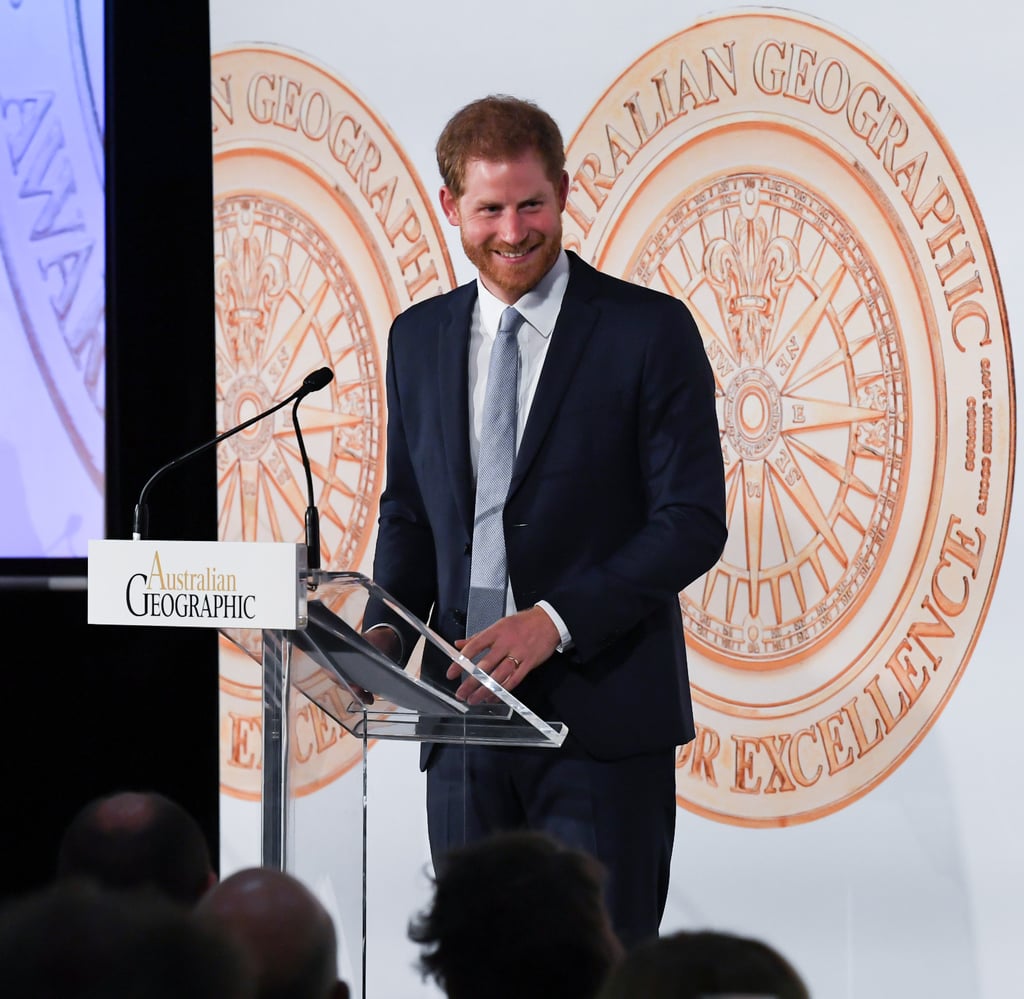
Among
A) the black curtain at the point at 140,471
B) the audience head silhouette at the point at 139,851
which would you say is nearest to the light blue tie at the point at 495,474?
the audience head silhouette at the point at 139,851

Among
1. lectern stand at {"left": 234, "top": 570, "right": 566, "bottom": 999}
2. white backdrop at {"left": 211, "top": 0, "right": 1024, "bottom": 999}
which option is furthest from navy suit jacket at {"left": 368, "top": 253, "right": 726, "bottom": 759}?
white backdrop at {"left": 211, "top": 0, "right": 1024, "bottom": 999}

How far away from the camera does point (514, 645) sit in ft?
6.83

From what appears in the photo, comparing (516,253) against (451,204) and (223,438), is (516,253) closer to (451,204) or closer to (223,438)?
(451,204)

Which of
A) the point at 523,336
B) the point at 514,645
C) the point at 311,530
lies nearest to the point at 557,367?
the point at 523,336

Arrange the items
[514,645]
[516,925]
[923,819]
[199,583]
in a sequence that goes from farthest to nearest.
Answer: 1. [923,819]
2. [514,645]
3. [199,583]
4. [516,925]

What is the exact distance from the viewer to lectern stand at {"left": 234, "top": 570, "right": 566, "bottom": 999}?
1.60 m

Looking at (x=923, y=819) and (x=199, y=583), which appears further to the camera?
(x=923, y=819)

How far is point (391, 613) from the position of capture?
175cm

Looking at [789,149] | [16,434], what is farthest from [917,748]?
[16,434]

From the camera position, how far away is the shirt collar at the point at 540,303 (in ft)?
7.97

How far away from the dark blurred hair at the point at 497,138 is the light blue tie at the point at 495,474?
256 mm

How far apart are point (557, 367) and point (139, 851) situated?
127 cm

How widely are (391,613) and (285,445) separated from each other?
2.08 m

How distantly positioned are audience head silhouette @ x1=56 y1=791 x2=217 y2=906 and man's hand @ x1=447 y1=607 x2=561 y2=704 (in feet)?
2.19
